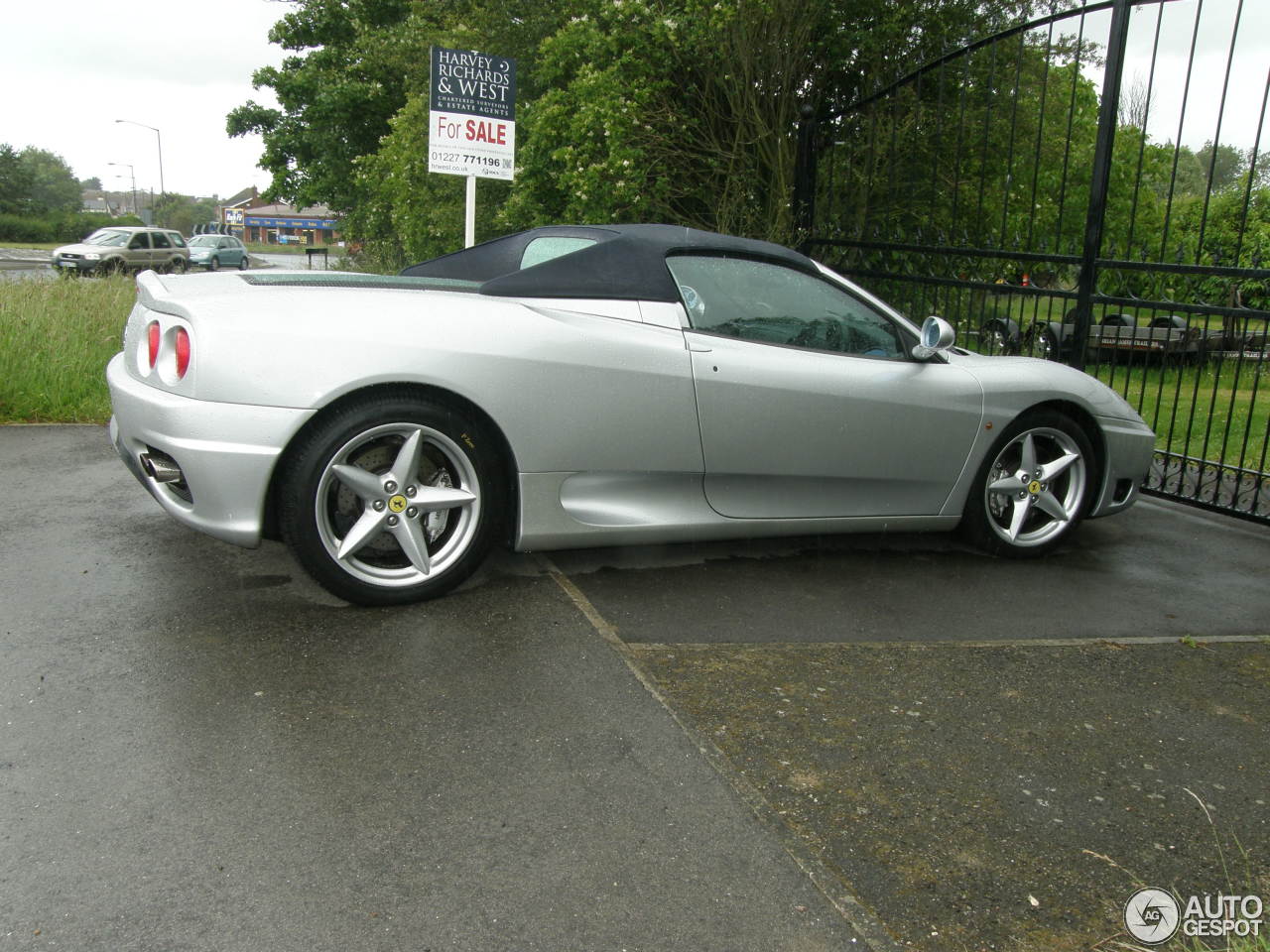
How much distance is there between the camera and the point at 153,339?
12.8ft

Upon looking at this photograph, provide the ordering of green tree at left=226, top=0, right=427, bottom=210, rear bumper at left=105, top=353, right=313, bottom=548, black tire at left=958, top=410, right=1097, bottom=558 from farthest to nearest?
green tree at left=226, top=0, right=427, bottom=210, black tire at left=958, top=410, right=1097, bottom=558, rear bumper at left=105, top=353, right=313, bottom=548

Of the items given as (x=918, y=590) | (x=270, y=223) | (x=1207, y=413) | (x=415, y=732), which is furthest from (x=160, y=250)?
(x=270, y=223)

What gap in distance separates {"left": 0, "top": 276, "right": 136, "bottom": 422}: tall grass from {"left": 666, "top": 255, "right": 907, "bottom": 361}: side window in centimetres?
452

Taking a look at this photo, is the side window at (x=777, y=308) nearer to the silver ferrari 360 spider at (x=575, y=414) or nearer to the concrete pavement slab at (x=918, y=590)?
the silver ferrari 360 spider at (x=575, y=414)

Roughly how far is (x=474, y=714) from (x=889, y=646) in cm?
153

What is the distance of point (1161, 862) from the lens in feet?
8.42

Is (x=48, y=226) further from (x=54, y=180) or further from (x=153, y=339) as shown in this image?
(x=54, y=180)

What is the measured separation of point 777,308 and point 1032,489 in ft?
5.01

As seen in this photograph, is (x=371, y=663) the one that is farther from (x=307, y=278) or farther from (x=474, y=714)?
(x=307, y=278)

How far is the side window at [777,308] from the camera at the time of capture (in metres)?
4.42

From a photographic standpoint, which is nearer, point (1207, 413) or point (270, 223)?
point (1207, 413)

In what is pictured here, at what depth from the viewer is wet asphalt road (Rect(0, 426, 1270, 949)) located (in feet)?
7.43

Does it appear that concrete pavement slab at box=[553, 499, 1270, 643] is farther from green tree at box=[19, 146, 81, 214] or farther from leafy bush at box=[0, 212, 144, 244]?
green tree at box=[19, 146, 81, 214]

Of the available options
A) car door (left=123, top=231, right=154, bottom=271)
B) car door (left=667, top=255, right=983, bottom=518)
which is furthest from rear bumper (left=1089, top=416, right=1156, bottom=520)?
car door (left=123, top=231, right=154, bottom=271)
